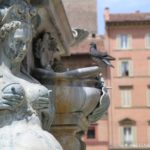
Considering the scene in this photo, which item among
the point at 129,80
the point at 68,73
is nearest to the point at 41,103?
the point at 68,73

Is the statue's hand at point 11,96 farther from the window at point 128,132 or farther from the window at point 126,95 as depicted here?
the window at point 126,95

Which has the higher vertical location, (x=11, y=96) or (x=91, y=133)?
(x=91, y=133)

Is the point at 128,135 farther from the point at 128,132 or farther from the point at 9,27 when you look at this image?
the point at 9,27

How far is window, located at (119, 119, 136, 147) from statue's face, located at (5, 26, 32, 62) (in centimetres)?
5086

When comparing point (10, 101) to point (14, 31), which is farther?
point (14, 31)

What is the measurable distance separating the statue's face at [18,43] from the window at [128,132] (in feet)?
167

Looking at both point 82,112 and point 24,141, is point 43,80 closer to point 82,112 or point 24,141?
point 82,112

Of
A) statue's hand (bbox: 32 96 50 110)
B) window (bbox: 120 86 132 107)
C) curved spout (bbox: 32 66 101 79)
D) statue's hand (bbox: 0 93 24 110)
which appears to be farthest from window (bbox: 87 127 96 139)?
statue's hand (bbox: 0 93 24 110)

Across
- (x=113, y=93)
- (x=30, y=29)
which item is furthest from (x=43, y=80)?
(x=113, y=93)

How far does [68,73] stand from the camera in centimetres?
436

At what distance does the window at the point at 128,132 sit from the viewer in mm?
54188

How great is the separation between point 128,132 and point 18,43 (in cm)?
5138

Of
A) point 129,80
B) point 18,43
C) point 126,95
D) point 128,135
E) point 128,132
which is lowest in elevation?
point 18,43

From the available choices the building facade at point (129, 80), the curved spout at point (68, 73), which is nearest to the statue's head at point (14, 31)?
the curved spout at point (68, 73)
